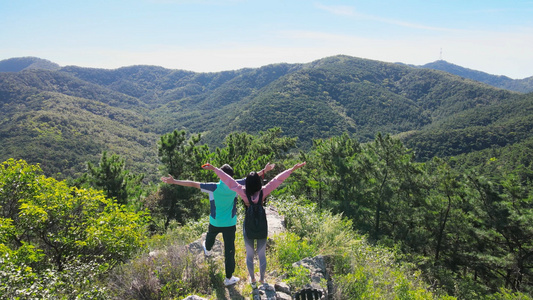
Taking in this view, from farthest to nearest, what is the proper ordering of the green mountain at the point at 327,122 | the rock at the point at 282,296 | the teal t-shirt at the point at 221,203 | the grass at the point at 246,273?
the green mountain at the point at 327,122 < the teal t-shirt at the point at 221,203 < the grass at the point at 246,273 < the rock at the point at 282,296

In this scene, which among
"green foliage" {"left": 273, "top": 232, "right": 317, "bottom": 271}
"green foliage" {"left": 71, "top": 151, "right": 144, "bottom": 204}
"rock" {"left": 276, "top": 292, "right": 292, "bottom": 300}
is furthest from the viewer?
"green foliage" {"left": 71, "top": 151, "right": 144, "bottom": 204}

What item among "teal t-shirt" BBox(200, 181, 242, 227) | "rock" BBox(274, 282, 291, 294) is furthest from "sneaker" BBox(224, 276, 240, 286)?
"teal t-shirt" BBox(200, 181, 242, 227)

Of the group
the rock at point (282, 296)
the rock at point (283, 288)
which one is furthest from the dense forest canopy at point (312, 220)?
the rock at point (282, 296)

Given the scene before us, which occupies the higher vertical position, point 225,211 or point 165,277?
point 225,211

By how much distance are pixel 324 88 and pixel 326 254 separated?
201165 mm

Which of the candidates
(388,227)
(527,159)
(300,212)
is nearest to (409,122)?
(527,159)

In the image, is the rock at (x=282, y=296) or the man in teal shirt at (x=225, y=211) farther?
the man in teal shirt at (x=225, y=211)

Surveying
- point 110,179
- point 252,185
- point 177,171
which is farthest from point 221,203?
point 177,171

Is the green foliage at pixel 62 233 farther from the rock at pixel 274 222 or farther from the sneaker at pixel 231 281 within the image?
the rock at pixel 274 222

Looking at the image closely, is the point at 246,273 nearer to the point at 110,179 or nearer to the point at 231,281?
the point at 231,281

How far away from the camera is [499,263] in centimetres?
1270

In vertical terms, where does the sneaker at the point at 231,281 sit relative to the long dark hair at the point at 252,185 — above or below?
below

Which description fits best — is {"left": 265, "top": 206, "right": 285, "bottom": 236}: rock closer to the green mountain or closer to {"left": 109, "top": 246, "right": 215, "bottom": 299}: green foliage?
{"left": 109, "top": 246, "right": 215, "bottom": 299}: green foliage

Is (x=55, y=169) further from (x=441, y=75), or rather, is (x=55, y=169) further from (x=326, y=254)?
(x=441, y=75)
